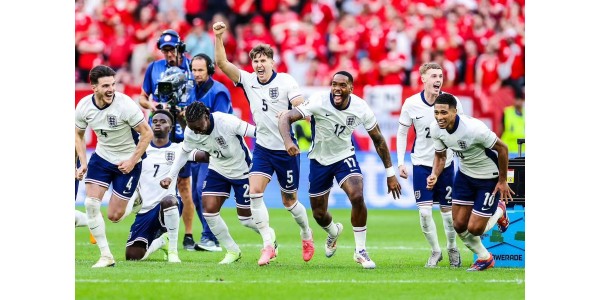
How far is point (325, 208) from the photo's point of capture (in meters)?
13.1

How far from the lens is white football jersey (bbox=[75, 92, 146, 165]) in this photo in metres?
12.7

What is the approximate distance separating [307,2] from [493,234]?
1626 cm

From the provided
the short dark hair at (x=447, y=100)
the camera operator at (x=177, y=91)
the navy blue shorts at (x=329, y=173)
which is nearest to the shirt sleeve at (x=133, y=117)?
the navy blue shorts at (x=329, y=173)

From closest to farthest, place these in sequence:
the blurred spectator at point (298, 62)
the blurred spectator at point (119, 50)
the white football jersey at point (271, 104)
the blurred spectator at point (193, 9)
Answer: the white football jersey at point (271, 104)
the blurred spectator at point (119, 50)
the blurred spectator at point (298, 62)
the blurred spectator at point (193, 9)

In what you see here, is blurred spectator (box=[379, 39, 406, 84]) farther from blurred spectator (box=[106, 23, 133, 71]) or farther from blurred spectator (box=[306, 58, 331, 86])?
blurred spectator (box=[106, 23, 133, 71])

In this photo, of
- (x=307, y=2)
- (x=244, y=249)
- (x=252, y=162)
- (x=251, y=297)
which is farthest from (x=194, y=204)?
(x=307, y=2)

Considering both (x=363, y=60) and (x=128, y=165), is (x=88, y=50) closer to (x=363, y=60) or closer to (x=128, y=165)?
(x=363, y=60)

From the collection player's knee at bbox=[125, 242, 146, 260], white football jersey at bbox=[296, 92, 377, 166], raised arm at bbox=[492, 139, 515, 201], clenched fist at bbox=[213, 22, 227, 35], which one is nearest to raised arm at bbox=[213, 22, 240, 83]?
clenched fist at bbox=[213, 22, 227, 35]

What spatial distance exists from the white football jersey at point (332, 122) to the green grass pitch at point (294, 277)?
1.29 meters

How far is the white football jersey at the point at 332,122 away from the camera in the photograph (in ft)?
41.6

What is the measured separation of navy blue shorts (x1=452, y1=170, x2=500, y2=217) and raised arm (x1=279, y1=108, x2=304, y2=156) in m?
1.84

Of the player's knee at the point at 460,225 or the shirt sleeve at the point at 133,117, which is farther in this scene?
the shirt sleeve at the point at 133,117

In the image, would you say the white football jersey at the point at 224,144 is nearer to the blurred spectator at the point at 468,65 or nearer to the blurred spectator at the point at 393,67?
the blurred spectator at the point at 393,67

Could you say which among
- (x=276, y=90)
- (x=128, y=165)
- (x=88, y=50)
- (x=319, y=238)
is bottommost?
(x=319, y=238)
